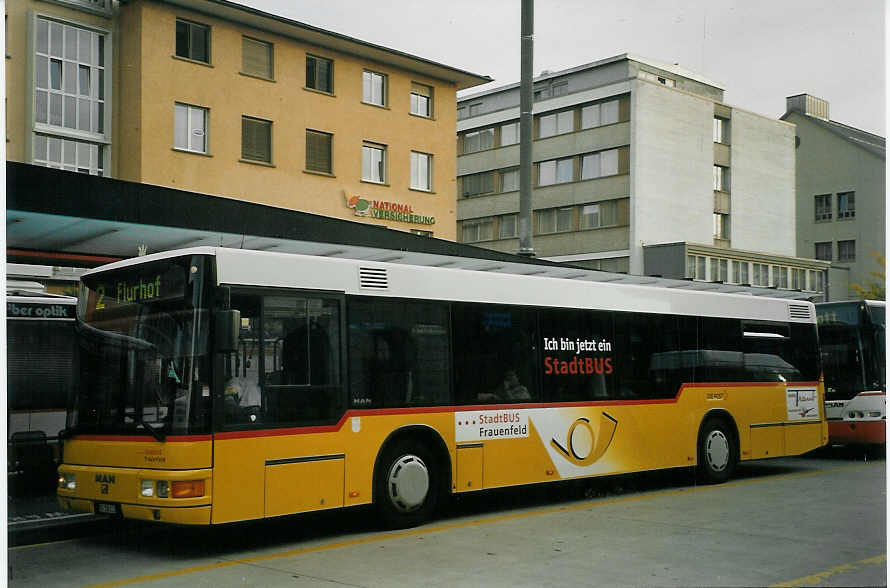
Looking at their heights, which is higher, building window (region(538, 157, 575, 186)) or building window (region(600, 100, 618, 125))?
building window (region(538, 157, 575, 186))

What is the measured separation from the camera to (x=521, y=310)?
457 inches

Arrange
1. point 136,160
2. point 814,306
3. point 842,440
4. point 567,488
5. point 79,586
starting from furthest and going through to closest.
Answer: point 136,160, point 842,440, point 814,306, point 567,488, point 79,586

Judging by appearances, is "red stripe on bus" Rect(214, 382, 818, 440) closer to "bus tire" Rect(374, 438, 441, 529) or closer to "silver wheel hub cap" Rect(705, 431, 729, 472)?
"bus tire" Rect(374, 438, 441, 529)

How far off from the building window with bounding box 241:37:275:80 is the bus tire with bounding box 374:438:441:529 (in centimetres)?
1170

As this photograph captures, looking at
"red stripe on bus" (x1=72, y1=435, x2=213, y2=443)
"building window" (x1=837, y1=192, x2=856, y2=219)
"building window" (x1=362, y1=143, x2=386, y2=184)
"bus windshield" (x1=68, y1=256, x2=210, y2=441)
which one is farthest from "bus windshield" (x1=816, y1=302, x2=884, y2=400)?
"building window" (x1=362, y1=143, x2=386, y2=184)

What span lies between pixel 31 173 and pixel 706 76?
8.26m

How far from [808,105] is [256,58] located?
16.8m

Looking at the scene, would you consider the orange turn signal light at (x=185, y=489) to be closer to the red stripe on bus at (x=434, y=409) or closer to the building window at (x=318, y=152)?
the red stripe on bus at (x=434, y=409)

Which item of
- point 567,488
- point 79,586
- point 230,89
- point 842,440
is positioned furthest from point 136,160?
point 79,586

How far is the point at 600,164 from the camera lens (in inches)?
917

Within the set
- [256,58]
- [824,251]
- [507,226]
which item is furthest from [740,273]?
[507,226]

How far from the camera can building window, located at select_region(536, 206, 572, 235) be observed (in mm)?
26859

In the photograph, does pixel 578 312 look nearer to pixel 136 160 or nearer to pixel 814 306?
pixel 814 306

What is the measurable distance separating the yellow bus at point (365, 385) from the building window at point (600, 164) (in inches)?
186
